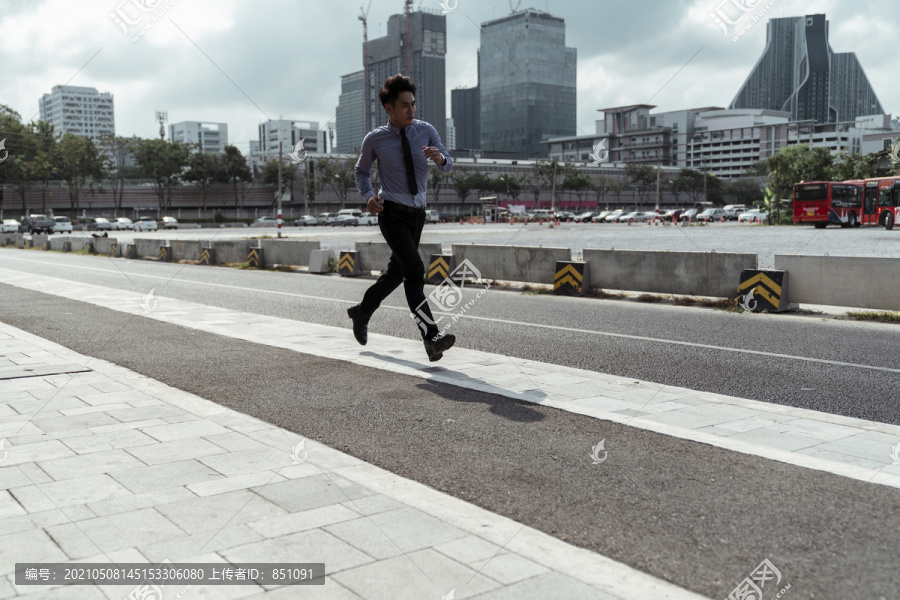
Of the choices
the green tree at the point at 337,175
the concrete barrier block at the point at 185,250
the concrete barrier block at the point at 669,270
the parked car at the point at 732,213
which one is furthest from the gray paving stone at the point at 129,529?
the green tree at the point at 337,175

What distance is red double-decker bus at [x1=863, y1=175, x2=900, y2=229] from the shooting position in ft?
136

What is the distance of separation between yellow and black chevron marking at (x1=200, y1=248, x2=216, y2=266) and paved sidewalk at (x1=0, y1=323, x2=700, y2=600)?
19.2 m

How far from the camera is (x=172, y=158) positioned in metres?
87.6

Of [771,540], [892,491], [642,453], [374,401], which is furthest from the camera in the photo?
[374,401]

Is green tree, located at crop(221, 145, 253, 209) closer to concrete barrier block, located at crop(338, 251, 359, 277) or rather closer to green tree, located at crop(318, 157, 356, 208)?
green tree, located at crop(318, 157, 356, 208)

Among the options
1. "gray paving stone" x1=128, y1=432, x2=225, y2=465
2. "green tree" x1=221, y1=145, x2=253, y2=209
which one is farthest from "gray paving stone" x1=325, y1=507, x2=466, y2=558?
"green tree" x1=221, y1=145, x2=253, y2=209

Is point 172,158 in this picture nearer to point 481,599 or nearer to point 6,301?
point 6,301

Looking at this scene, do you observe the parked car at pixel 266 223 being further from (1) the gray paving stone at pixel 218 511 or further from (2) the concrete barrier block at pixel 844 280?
(1) the gray paving stone at pixel 218 511

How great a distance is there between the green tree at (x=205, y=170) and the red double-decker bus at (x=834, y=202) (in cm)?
6867

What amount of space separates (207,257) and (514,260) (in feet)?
39.7

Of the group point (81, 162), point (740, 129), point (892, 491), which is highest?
point (740, 129)

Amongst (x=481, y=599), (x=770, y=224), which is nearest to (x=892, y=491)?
(x=481, y=599)

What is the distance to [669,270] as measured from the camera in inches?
482

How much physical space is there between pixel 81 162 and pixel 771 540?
90590mm
